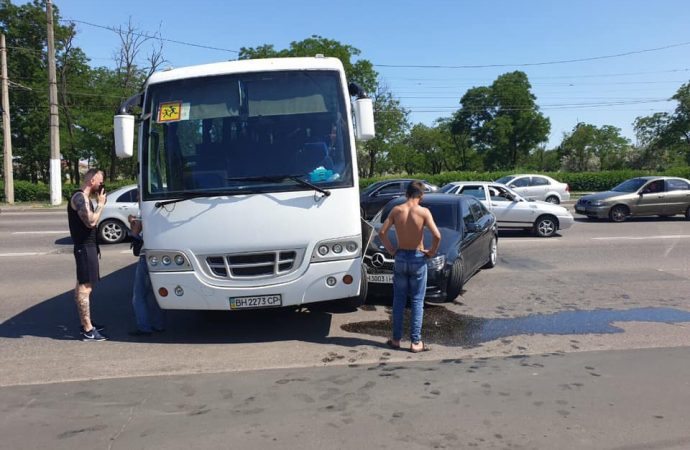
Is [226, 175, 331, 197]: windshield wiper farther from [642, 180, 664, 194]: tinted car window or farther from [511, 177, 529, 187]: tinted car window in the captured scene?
[511, 177, 529, 187]: tinted car window

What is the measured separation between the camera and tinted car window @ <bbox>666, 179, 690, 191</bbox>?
1878cm

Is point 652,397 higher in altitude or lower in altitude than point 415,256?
lower

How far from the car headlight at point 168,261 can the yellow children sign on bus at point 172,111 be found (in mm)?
1445

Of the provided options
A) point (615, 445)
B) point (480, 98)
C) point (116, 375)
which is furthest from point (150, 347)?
point (480, 98)

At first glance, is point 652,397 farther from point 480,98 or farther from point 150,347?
point 480,98

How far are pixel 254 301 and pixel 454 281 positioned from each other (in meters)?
3.09

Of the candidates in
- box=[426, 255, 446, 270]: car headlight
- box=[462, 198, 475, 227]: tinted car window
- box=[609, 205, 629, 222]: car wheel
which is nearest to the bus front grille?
box=[426, 255, 446, 270]: car headlight

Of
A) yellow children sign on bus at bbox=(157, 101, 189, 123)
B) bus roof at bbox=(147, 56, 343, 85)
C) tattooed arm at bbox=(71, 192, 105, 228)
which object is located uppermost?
bus roof at bbox=(147, 56, 343, 85)

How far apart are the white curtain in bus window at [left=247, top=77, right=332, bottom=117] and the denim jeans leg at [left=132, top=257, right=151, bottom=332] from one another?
7.56 ft

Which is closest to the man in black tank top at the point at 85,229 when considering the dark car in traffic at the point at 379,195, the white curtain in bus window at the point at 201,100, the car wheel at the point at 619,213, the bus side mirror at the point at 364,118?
the white curtain in bus window at the point at 201,100

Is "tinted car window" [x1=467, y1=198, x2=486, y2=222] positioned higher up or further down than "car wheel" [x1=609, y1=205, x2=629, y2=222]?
higher up

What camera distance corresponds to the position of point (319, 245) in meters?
5.57

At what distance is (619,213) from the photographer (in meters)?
18.4

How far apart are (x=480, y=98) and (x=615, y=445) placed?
63.0 metres
